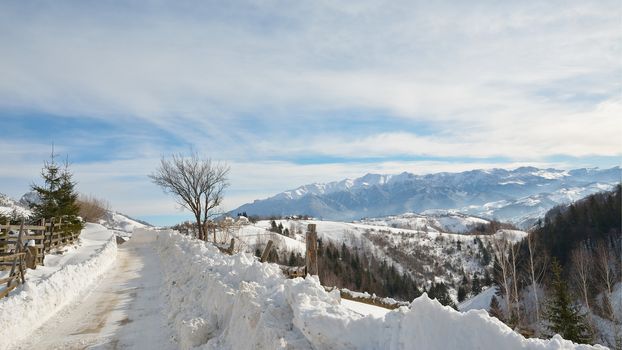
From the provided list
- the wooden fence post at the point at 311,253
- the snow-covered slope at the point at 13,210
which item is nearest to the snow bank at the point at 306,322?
the wooden fence post at the point at 311,253

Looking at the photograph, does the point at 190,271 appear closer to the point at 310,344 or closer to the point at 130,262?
the point at 310,344

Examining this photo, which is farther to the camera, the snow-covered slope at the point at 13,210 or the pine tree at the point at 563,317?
the snow-covered slope at the point at 13,210

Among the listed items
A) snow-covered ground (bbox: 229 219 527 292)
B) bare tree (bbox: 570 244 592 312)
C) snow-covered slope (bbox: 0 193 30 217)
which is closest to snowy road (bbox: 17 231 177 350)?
snow-covered slope (bbox: 0 193 30 217)

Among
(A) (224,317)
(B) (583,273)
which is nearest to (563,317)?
(B) (583,273)

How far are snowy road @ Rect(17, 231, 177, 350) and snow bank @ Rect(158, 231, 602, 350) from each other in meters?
0.69

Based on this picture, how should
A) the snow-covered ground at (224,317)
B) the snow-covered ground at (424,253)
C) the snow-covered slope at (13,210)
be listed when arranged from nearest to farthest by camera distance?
the snow-covered ground at (224,317) < the snow-covered slope at (13,210) < the snow-covered ground at (424,253)

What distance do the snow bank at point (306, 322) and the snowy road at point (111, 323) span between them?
691 millimetres

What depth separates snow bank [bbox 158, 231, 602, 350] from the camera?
4.19m

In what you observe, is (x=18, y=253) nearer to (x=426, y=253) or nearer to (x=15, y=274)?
(x=15, y=274)

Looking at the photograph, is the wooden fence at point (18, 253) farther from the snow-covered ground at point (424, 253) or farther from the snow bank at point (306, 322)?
the snow-covered ground at point (424, 253)

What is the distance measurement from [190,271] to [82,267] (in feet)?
19.9

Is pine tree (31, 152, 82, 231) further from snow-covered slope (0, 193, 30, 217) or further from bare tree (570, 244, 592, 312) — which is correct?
bare tree (570, 244, 592, 312)

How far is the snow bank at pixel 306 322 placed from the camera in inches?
165

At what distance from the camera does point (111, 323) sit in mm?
10891
